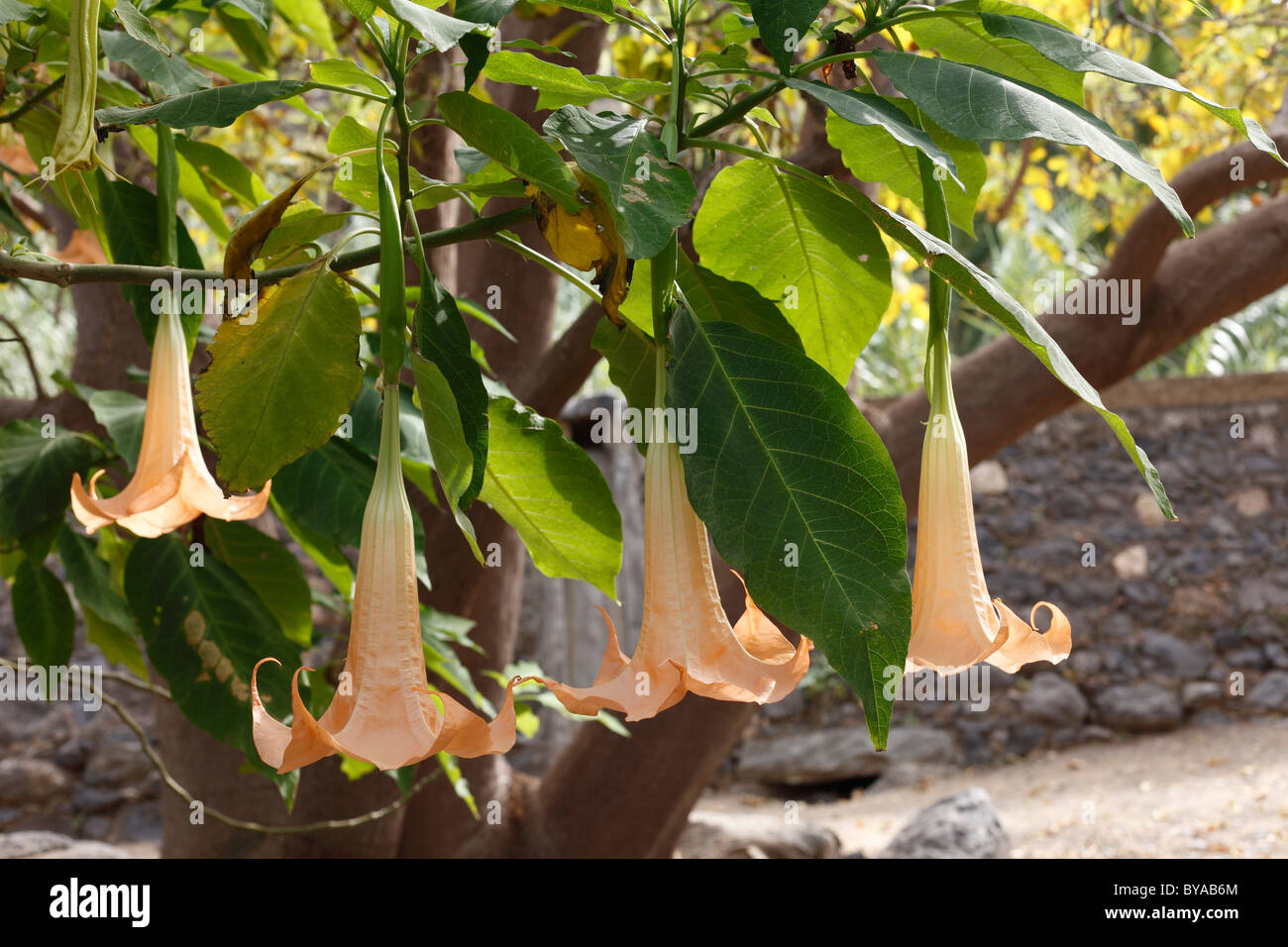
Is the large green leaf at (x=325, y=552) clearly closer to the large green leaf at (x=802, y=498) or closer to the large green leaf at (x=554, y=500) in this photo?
the large green leaf at (x=554, y=500)

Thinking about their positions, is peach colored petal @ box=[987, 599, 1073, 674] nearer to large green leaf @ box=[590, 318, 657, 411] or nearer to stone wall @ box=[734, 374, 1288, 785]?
large green leaf @ box=[590, 318, 657, 411]

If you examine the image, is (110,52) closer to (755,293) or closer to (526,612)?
(755,293)

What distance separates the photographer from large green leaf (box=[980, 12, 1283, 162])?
54cm

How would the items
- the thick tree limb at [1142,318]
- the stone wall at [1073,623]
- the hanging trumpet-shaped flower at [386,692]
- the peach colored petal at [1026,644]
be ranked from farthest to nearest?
the stone wall at [1073,623], the thick tree limb at [1142,318], the peach colored petal at [1026,644], the hanging trumpet-shaped flower at [386,692]

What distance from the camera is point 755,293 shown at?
0.65 metres

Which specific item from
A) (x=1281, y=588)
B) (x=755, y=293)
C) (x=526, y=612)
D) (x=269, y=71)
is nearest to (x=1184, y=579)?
(x=1281, y=588)

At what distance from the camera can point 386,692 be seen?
477mm

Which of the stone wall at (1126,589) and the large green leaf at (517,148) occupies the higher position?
the large green leaf at (517,148)

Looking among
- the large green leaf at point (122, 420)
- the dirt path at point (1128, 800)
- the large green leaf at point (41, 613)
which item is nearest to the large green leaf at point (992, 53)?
the large green leaf at point (122, 420)

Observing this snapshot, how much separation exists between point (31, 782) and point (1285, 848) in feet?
15.6

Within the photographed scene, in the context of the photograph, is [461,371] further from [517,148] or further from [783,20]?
[783,20]

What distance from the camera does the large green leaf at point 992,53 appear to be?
66 centimetres

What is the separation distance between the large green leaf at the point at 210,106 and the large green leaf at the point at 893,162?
1.17ft

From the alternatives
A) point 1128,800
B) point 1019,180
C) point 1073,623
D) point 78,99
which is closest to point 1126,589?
point 1073,623
